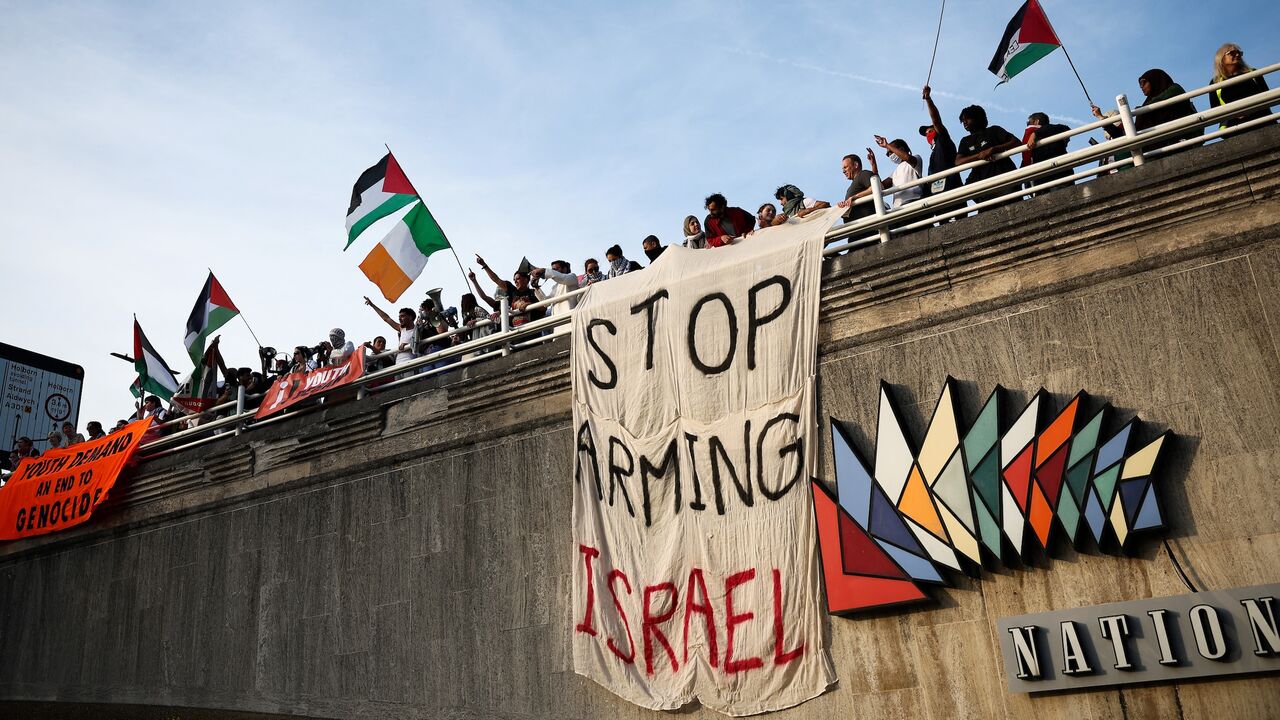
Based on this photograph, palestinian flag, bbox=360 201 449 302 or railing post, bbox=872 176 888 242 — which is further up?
palestinian flag, bbox=360 201 449 302

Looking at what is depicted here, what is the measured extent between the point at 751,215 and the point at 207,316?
904 centimetres

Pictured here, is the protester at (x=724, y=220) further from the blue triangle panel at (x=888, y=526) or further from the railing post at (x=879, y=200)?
the blue triangle panel at (x=888, y=526)

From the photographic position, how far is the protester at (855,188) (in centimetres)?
1094

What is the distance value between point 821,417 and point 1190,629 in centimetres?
343

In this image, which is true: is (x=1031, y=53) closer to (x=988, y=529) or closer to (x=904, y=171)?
(x=904, y=171)

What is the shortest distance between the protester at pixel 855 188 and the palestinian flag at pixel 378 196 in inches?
242

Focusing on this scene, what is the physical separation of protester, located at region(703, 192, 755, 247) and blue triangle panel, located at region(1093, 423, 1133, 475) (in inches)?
179

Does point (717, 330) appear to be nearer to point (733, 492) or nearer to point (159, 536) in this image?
point (733, 492)

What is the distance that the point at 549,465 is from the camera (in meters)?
11.7

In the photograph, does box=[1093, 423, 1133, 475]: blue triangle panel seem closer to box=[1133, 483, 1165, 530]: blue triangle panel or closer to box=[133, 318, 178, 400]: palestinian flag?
box=[1133, 483, 1165, 530]: blue triangle panel

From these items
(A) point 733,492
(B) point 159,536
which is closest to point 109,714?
(B) point 159,536

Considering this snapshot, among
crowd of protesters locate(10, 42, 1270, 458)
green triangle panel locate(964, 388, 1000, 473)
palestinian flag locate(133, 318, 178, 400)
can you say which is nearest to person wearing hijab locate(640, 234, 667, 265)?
crowd of protesters locate(10, 42, 1270, 458)

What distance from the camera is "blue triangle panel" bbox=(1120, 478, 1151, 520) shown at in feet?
27.1

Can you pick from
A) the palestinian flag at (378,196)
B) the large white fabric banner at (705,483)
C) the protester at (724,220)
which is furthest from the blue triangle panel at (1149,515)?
the palestinian flag at (378,196)
